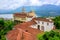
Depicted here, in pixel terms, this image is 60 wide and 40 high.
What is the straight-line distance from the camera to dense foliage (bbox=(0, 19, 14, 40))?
141 inches

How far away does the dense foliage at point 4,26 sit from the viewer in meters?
3.59

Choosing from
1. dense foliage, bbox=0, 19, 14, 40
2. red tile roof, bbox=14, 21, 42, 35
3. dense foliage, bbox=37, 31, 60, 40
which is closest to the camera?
dense foliage, bbox=37, 31, 60, 40

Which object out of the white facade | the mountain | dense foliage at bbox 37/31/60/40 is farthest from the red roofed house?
dense foliage at bbox 37/31/60/40

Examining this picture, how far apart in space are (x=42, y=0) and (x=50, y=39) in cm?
99

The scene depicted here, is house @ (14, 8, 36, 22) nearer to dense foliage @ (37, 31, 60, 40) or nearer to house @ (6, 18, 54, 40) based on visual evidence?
house @ (6, 18, 54, 40)

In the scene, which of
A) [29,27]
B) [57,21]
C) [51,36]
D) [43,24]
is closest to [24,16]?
[29,27]

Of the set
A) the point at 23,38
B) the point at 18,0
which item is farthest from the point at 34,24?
the point at 18,0

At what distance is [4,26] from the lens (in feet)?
12.0

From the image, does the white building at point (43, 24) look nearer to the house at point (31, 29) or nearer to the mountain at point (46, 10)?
the house at point (31, 29)

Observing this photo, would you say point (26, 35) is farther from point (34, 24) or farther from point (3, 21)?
point (3, 21)

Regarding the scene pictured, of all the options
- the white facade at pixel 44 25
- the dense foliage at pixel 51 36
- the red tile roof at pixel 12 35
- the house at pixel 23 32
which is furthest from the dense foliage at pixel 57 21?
the red tile roof at pixel 12 35

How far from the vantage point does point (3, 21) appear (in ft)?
12.3

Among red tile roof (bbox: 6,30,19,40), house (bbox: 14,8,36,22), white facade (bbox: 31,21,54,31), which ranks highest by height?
house (bbox: 14,8,36,22)

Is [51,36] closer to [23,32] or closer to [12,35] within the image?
[23,32]
